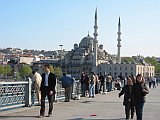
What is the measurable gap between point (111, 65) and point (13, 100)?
12697cm

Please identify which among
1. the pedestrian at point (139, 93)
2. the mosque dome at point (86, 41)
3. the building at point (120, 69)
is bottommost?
the pedestrian at point (139, 93)

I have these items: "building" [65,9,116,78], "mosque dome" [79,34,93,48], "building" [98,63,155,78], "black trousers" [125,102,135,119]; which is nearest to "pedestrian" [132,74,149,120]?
"black trousers" [125,102,135,119]

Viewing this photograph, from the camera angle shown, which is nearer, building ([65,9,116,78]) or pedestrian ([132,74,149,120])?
pedestrian ([132,74,149,120])

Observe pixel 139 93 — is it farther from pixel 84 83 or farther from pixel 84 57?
pixel 84 57

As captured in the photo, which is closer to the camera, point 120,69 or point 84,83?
point 84,83

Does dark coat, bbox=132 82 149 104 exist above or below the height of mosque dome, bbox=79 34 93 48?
below

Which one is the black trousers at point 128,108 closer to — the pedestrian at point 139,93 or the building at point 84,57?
the pedestrian at point 139,93

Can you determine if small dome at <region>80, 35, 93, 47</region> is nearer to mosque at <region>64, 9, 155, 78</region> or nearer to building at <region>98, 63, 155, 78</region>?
mosque at <region>64, 9, 155, 78</region>

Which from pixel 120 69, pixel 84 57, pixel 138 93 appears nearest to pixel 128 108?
pixel 138 93

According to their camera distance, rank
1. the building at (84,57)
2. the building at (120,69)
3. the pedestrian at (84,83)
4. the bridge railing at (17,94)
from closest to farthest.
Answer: the bridge railing at (17,94) → the pedestrian at (84,83) → the building at (120,69) → the building at (84,57)

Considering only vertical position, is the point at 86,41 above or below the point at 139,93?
above

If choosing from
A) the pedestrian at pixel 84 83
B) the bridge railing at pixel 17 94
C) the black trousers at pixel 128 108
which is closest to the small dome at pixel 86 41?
the pedestrian at pixel 84 83

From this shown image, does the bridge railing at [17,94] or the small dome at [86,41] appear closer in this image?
the bridge railing at [17,94]

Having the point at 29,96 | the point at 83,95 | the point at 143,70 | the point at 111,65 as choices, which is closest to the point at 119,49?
the point at 111,65
